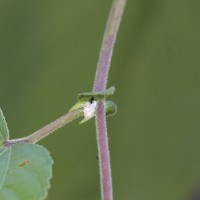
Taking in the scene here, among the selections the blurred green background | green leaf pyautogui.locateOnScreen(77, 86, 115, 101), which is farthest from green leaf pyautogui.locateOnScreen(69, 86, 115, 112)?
the blurred green background

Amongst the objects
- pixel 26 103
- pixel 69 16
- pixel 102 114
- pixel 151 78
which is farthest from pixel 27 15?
pixel 102 114

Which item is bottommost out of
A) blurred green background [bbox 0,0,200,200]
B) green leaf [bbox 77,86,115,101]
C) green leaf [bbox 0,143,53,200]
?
green leaf [bbox 0,143,53,200]

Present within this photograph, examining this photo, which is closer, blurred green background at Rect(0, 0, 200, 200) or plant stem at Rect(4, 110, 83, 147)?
plant stem at Rect(4, 110, 83, 147)

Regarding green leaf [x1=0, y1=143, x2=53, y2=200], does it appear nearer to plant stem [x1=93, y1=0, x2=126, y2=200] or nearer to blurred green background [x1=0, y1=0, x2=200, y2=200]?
plant stem [x1=93, y1=0, x2=126, y2=200]

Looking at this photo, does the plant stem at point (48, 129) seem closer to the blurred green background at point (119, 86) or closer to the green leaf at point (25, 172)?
the green leaf at point (25, 172)

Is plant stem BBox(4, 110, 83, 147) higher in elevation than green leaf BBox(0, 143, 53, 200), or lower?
higher

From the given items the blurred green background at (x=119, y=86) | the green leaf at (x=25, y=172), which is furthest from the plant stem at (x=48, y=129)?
the blurred green background at (x=119, y=86)

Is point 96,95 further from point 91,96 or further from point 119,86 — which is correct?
point 119,86
